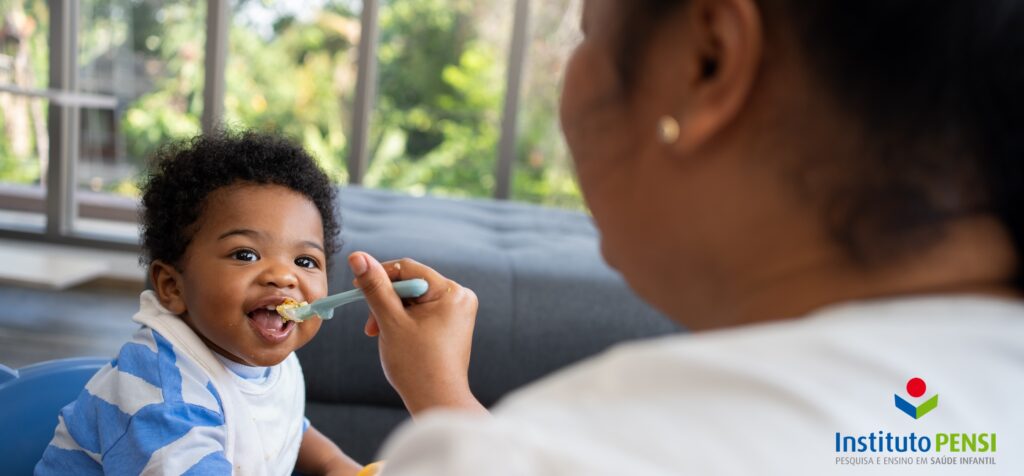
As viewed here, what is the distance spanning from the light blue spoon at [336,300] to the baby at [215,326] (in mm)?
38

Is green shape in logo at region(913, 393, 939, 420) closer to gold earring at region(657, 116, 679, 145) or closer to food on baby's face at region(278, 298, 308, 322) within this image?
gold earring at region(657, 116, 679, 145)

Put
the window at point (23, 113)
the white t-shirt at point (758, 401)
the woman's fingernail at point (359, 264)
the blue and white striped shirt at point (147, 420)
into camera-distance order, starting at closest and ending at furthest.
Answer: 1. the white t-shirt at point (758, 401)
2. the woman's fingernail at point (359, 264)
3. the blue and white striped shirt at point (147, 420)
4. the window at point (23, 113)

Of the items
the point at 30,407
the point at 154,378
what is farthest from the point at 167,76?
the point at 154,378

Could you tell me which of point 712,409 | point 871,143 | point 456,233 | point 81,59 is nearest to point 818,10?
point 871,143

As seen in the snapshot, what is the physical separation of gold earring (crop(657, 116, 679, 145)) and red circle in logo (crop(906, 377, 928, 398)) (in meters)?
0.14

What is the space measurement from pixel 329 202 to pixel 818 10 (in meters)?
1.13

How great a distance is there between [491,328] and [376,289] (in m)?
1.29

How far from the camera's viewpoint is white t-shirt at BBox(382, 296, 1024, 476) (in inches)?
13.5

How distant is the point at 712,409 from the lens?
1.14 feet

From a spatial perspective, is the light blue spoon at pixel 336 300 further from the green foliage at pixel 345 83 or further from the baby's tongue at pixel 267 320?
the green foliage at pixel 345 83

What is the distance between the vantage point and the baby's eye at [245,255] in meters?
1.24

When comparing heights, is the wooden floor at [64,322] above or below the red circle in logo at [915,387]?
below

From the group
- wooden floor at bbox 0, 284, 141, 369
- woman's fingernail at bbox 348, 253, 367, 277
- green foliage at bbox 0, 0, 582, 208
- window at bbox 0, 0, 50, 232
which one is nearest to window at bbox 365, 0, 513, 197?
green foliage at bbox 0, 0, 582, 208

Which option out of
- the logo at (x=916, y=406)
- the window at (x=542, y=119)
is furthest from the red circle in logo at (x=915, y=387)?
the window at (x=542, y=119)
